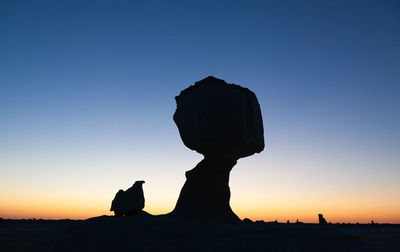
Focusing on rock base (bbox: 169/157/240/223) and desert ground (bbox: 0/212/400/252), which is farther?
rock base (bbox: 169/157/240/223)

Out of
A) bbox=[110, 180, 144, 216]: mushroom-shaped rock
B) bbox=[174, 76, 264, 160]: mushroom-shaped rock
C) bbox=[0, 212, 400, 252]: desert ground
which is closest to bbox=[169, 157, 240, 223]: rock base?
bbox=[174, 76, 264, 160]: mushroom-shaped rock

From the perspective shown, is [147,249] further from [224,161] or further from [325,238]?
[224,161]

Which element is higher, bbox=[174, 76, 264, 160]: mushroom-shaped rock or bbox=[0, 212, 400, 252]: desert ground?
bbox=[174, 76, 264, 160]: mushroom-shaped rock

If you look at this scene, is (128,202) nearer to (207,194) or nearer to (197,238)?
(207,194)

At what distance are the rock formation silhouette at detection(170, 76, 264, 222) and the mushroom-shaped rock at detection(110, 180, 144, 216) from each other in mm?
1696

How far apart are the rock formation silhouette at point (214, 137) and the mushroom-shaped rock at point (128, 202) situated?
1.70 metres

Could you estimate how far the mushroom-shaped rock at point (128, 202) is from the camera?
13.0 m

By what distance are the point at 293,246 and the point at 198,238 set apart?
2.56 metres

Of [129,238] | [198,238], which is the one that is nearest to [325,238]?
[198,238]

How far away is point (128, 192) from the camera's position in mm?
13336

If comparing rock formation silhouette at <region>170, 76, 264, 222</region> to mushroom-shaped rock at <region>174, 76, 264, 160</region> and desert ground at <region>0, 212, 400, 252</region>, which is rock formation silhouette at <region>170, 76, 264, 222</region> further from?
desert ground at <region>0, 212, 400, 252</region>

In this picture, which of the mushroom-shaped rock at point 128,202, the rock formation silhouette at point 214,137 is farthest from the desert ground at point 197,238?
the rock formation silhouette at point 214,137

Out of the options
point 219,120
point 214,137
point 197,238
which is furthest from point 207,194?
point 197,238

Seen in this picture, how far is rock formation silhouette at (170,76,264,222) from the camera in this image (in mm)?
12383
